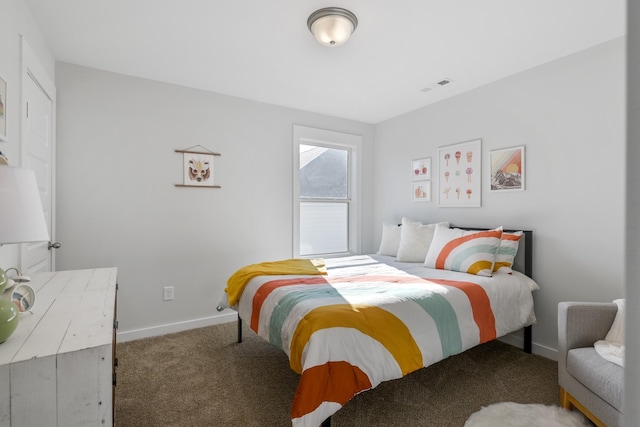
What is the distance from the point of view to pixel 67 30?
2.23m

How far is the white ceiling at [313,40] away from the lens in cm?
196

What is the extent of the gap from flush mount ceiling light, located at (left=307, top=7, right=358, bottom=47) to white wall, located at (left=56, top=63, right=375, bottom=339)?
1631mm

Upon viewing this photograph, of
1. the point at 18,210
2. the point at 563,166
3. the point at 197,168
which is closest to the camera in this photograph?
the point at 18,210

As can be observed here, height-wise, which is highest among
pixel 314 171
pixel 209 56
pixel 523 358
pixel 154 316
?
pixel 209 56

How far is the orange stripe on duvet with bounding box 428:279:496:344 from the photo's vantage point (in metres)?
2.18

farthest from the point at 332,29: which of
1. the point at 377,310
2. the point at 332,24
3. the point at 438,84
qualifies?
the point at 377,310

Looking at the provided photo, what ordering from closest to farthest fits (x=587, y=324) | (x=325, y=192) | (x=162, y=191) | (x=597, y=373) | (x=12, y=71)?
(x=597, y=373)
(x=12, y=71)
(x=587, y=324)
(x=162, y=191)
(x=325, y=192)

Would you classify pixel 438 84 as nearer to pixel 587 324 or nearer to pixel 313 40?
pixel 313 40

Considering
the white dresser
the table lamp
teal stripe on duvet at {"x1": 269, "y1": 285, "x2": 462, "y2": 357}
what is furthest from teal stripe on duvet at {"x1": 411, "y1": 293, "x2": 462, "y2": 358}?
the table lamp

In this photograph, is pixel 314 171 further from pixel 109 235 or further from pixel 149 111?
pixel 109 235

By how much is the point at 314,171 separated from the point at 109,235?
2.33m

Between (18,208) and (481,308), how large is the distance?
99.1 inches

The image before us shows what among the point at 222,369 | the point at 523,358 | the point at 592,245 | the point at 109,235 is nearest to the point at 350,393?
the point at 222,369

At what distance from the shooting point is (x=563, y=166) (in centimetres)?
255
